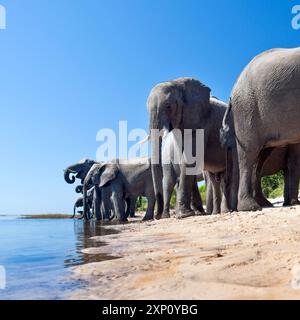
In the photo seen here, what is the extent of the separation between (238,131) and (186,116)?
1647 millimetres

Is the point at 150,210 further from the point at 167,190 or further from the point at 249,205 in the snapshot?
the point at 249,205

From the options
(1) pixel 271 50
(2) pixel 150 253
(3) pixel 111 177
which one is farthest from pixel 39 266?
(3) pixel 111 177

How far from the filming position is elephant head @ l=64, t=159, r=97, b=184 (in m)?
24.2

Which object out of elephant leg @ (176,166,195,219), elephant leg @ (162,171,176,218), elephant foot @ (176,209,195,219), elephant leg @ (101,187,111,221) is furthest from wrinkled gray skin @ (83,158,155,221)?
elephant foot @ (176,209,195,219)

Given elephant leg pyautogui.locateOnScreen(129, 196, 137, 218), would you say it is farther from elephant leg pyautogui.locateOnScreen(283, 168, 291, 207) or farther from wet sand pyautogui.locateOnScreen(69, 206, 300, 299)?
wet sand pyautogui.locateOnScreen(69, 206, 300, 299)

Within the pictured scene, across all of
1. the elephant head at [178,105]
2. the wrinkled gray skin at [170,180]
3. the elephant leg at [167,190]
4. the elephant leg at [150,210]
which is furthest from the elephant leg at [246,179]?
the elephant leg at [150,210]

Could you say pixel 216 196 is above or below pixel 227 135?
below

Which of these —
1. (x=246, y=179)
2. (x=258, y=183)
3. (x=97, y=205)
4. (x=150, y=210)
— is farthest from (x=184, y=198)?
(x=97, y=205)

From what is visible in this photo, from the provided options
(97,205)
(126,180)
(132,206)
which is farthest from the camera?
(97,205)

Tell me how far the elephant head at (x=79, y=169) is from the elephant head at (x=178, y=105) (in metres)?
15.7

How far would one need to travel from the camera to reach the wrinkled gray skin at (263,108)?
6.37 meters

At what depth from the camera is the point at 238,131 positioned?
7277 millimetres

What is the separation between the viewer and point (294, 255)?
2619mm

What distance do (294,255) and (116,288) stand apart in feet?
3.61
